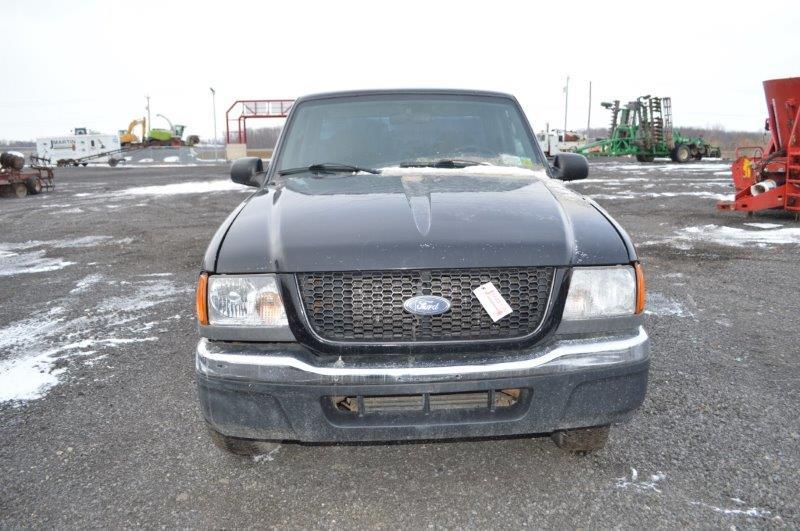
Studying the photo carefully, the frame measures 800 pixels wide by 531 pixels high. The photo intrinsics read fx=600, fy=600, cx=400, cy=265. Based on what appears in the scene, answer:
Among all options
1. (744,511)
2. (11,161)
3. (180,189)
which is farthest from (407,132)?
(11,161)

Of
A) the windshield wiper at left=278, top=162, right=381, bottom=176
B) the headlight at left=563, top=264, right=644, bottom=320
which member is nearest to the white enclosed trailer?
the windshield wiper at left=278, top=162, right=381, bottom=176

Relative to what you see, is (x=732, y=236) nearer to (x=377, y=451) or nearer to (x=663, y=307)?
(x=663, y=307)

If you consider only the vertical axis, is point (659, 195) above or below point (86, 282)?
above

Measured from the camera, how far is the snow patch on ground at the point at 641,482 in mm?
2484

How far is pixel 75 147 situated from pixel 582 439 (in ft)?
171

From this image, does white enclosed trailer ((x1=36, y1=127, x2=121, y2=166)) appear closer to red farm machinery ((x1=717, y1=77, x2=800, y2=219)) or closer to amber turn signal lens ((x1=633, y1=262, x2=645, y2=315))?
red farm machinery ((x1=717, y1=77, x2=800, y2=219))

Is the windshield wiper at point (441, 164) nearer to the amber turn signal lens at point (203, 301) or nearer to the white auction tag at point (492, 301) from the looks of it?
the white auction tag at point (492, 301)

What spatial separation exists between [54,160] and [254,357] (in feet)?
169

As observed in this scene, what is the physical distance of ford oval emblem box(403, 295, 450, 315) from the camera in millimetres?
2189

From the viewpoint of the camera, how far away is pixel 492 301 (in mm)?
2207

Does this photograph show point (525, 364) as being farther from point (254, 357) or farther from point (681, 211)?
point (681, 211)

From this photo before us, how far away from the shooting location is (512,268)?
2232mm

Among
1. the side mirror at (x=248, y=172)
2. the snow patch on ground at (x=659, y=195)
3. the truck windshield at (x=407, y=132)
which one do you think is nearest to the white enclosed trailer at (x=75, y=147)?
the snow patch on ground at (x=659, y=195)

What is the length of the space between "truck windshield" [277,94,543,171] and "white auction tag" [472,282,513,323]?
1393 mm
